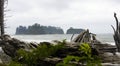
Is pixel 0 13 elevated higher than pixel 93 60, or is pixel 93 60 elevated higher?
pixel 0 13

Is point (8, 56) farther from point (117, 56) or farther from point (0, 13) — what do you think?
point (0, 13)

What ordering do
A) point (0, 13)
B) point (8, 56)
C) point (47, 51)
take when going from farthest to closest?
point (0, 13) < point (8, 56) < point (47, 51)

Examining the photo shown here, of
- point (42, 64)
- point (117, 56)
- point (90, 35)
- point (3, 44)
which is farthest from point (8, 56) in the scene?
point (42, 64)

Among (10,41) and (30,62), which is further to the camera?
(10,41)

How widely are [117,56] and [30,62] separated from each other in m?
4.86

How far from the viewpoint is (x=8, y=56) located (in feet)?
56.5

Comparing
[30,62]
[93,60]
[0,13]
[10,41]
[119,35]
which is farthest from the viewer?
[0,13]

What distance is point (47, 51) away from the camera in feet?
28.8

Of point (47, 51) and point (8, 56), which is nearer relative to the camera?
point (47, 51)

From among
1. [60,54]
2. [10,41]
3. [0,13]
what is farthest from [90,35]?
[0,13]

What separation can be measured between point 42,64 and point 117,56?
139 inches

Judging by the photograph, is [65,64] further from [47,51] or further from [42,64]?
[42,64]

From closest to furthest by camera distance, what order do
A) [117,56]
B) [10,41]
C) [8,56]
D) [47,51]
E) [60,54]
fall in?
[47,51]
[60,54]
[117,56]
[10,41]
[8,56]

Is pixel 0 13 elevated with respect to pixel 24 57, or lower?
elevated
